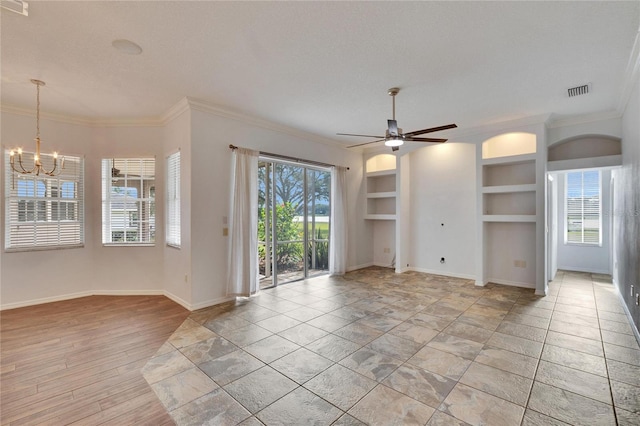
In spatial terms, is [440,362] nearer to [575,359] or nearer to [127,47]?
[575,359]

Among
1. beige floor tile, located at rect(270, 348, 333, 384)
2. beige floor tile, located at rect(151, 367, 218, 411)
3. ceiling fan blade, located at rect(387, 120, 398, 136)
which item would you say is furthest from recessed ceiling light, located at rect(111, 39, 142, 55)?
beige floor tile, located at rect(270, 348, 333, 384)

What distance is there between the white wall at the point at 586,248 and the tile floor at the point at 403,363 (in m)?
2.74

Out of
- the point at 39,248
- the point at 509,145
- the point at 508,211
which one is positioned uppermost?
the point at 509,145

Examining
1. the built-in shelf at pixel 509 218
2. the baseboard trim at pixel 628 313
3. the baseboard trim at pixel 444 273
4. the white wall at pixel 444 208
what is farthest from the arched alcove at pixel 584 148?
the baseboard trim at pixel 444 273

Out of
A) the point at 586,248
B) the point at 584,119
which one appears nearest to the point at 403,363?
the point at 584,119

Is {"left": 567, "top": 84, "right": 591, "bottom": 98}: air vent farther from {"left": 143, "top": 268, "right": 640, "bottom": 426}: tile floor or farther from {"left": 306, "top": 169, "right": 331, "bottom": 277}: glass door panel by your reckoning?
{"left": 306, "top": 169, "right": 331, "bottom": 277}: glass door panel

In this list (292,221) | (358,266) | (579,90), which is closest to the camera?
(579,90)

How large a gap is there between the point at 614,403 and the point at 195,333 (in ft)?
12.9

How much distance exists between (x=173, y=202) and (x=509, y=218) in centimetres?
593

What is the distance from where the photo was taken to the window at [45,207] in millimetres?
4363

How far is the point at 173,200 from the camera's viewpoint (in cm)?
487

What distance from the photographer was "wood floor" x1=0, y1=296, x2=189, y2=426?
212 centimetres

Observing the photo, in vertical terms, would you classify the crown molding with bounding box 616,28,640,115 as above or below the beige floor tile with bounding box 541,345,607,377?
above

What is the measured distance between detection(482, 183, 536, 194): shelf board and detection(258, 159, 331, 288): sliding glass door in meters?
3.16
